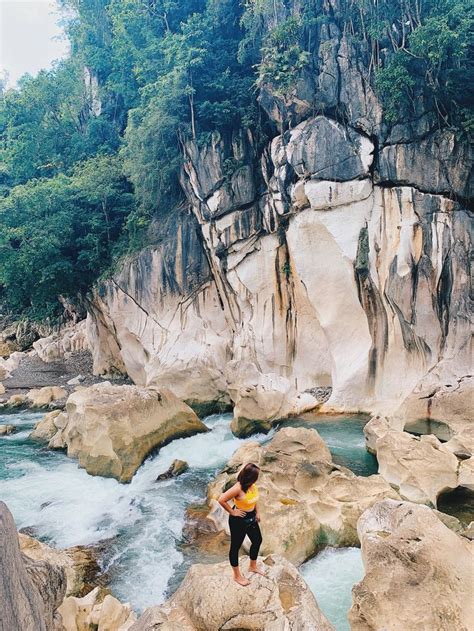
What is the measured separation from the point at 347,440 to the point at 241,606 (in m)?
7.70

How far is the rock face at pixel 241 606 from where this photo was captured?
11.0 feet

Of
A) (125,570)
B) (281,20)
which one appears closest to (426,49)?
(281,20)

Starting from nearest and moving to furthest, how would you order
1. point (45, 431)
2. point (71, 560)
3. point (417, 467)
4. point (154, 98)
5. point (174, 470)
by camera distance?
point (71, 560)
point (417, 467)
point (174, 470)
point (45, 431)
point (154, 98)

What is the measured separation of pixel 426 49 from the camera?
37.0 feet

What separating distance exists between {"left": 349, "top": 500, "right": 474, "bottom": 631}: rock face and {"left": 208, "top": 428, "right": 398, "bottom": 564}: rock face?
213cm

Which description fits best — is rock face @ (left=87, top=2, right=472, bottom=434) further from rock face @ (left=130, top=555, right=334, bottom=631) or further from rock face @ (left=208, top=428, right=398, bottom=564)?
rock face @ (left=130, top=555, right=334, bottom=631)

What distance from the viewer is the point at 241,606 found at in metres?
3.53

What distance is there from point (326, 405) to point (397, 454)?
211 inches

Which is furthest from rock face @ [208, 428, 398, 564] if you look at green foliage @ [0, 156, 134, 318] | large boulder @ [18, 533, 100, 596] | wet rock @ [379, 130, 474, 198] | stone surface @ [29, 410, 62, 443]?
green foliage @ [0, 156, 134, 318]

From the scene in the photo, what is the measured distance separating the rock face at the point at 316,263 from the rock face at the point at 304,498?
13.4ft

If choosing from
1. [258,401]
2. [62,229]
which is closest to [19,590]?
[258,401]

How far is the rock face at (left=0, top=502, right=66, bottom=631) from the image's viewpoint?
2.48 m

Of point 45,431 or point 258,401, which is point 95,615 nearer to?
point 258,401

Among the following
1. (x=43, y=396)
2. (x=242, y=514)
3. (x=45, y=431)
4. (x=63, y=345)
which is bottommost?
(x=63, y=345)
